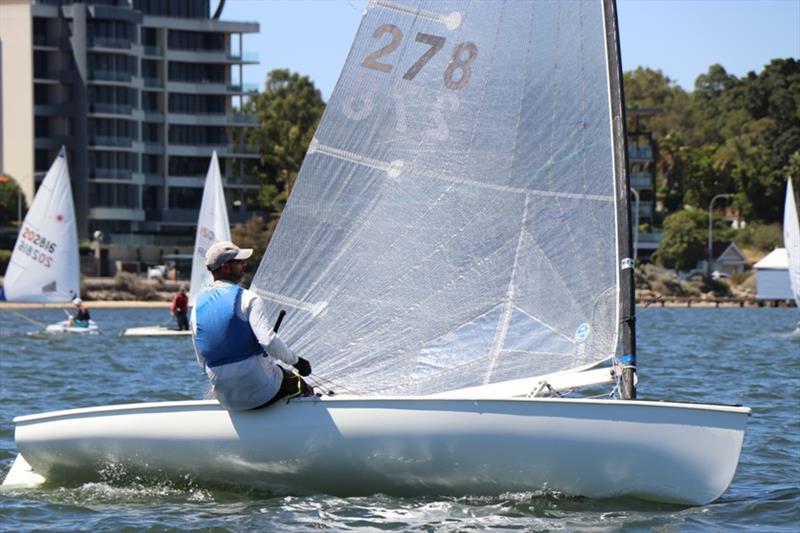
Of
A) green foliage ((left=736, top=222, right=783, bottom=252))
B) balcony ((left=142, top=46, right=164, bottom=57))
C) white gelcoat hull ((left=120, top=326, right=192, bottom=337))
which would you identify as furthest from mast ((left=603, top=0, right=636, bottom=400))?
green foliage ((left=736, top=222, right=783, bottom=252))

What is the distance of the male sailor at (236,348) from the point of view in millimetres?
8828

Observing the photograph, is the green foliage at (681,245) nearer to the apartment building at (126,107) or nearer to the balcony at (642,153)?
the balcony at (642,153)

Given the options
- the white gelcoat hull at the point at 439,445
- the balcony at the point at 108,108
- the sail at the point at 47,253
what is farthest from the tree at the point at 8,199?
the white gelcoat hull at the point at 439,445

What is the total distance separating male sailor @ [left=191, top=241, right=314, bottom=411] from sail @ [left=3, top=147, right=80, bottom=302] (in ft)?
82.7

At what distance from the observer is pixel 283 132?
8325 centimetres

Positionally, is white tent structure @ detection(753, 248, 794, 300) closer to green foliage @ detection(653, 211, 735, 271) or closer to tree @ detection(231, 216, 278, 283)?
green foliage @ detection(653, 211, 735, 271)

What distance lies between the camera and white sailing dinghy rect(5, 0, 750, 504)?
9055 mm

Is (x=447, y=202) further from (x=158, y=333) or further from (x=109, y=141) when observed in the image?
(x=109, y=141)

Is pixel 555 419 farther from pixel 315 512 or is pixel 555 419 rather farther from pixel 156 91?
pixel 156 91

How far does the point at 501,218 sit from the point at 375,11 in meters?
1.53

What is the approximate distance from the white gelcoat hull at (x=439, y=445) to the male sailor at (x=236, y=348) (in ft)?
0.42

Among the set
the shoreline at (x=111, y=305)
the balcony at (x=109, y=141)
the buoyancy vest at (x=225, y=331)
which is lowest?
the shoreline at (x=111, y=305)

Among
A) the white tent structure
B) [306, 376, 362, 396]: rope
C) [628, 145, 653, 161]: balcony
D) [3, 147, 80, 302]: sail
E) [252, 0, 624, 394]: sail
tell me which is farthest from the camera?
[628, 145, 653, 161]: balcony

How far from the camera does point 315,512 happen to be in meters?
8.77
